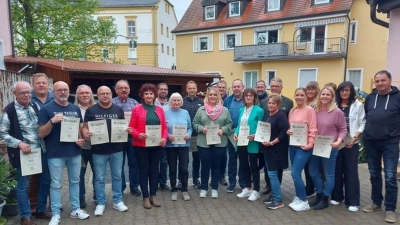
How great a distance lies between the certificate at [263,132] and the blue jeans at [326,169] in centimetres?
74

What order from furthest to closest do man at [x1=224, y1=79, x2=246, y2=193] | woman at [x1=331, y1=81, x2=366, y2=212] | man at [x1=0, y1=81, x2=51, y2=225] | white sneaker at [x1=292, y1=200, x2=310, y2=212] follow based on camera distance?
man at [x1=224, y1=79, x2=246, y2=193] → white sneaker at [x1=292, y1=200, x2=310, y2=212] → woman at [x1=331, y1=81, x2=366, y2=212] → man at [x1=0, y1=81, x2=51, y2=225]

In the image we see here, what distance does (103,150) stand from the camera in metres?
4.36

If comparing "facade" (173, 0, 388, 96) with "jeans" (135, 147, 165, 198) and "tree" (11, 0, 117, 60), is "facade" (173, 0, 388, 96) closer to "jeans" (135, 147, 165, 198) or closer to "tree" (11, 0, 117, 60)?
"tree" (11, 0, 117, 60)

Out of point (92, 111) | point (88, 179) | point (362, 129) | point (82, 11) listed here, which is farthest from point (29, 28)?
point (362, 129)

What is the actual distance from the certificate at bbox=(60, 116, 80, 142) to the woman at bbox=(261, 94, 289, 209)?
2.72 m

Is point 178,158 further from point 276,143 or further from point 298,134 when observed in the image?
point 298,134

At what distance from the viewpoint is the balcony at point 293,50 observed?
2100 centimetres

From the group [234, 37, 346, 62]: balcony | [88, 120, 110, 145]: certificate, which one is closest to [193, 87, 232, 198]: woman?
[88, 120, 110, 145]: certificate

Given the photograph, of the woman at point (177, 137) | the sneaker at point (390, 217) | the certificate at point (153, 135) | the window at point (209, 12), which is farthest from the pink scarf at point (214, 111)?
the window at point (209, 12)

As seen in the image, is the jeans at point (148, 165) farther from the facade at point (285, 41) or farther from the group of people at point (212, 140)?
the facade at point (285, 41)

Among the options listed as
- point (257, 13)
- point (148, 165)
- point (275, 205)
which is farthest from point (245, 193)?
point (257, 13)

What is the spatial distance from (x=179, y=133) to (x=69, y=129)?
167cm

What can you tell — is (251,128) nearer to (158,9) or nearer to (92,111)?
(92,111)

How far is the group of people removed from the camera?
400 centimetres
